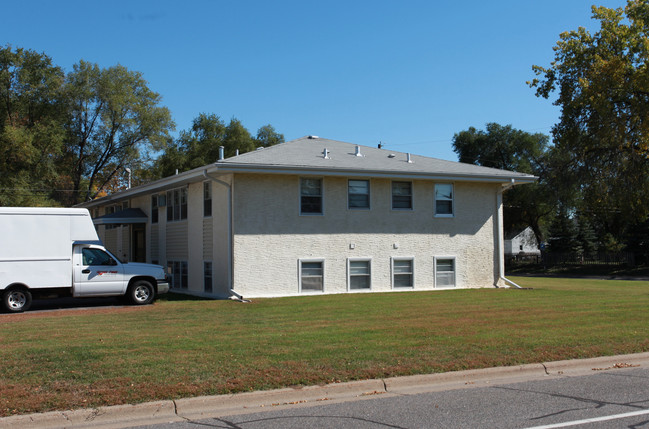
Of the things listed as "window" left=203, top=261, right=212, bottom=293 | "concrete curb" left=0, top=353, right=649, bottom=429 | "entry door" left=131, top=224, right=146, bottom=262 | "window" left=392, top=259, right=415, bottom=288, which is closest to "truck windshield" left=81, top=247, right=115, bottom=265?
"window" left=203, top=261, right=212, bottom=293

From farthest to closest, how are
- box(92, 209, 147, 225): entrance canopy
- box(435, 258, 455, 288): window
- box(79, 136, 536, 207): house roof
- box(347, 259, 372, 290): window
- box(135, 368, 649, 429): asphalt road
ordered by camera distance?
box(92, 209, 147, 225): entrance canopy < box(435, 258, 455, 288): window < box(347, 259, 372, 290): window < box(79, 136, 536, 207): house roof < box(135, 368, 649, 429): asphalt road

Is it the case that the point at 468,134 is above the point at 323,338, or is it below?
above

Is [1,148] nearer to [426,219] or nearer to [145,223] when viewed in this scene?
[145,223]

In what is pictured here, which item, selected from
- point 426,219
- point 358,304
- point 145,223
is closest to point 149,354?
point 358,304

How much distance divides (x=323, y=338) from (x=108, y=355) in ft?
12.0

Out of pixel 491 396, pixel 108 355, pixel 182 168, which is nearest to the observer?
pixel 491 396

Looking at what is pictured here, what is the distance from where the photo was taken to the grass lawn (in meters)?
7.81

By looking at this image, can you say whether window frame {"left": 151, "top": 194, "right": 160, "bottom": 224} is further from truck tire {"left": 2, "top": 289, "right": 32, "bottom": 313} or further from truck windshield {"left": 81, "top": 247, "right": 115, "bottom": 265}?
truck tire {"left": 2, "top": 289, "right": 32, "bottom": 313}

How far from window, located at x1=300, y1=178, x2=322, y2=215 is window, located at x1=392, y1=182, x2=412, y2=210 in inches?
118

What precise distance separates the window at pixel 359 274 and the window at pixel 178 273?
6.62m

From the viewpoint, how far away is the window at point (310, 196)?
2167 centimetres

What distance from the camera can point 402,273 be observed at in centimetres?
2320

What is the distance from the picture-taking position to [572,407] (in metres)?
7.26

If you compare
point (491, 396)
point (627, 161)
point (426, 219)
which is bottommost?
point (491, 396)
